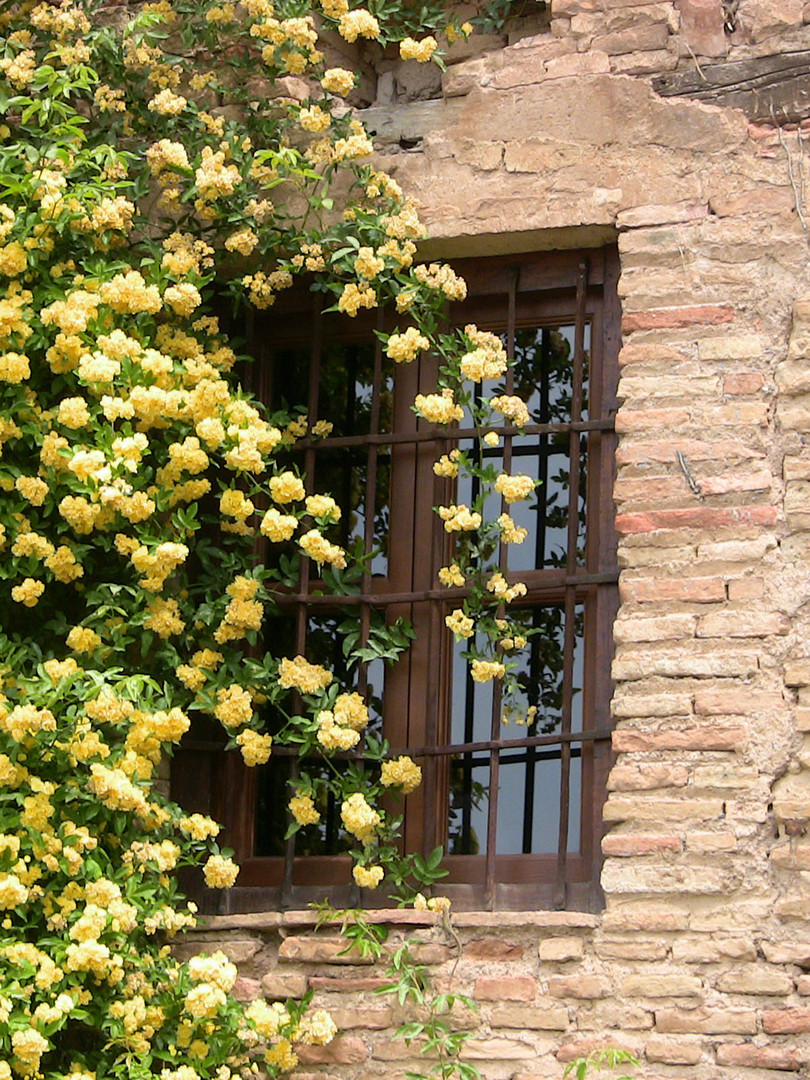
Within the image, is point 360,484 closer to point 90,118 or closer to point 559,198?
point 559,198

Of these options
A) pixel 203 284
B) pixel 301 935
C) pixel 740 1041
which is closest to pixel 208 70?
pixel 203 284

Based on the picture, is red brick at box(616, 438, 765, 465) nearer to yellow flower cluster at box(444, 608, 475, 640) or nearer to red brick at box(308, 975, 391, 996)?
yellow flower cluster at box(444, 608, 475, 640)

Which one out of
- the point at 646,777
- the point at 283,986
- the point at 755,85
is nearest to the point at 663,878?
the point at 646,777

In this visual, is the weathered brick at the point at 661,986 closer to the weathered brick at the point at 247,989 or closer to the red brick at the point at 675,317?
the weathered brick at the point at 247,989

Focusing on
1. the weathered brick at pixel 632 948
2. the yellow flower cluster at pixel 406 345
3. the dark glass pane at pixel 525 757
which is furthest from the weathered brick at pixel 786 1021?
the yellow flower cluster at pixel 406 345

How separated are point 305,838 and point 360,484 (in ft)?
3.30

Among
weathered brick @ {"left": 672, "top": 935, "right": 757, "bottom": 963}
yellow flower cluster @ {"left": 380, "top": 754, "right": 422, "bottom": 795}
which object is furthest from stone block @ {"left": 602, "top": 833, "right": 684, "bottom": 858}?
yellow flower cluster @ {"left": 380, "top": 754, "right": 422, "bottom": 795}

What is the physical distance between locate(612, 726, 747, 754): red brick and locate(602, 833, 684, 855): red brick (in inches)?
8.1

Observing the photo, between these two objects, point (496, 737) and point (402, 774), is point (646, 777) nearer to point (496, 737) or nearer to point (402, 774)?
point (496, 737)

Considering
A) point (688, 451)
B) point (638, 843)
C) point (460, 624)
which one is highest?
point (688, 451)

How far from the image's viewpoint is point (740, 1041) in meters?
3.53

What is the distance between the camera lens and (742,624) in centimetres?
376

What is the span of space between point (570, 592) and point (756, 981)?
1070mm

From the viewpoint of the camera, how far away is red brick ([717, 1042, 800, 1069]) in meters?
3.47
